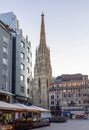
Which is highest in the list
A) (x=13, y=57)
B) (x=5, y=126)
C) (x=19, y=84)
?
(x=13, y=57)

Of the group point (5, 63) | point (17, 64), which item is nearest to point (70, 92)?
point (17, 64)

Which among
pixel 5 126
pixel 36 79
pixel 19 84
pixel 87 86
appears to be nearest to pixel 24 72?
pixel 19 84

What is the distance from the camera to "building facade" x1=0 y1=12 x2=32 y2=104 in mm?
73431

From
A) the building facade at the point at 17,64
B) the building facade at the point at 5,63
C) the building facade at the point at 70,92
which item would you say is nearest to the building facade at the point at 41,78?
the building facade at the point at 70,92

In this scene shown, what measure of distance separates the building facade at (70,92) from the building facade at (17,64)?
2912 inches

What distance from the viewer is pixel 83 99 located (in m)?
162

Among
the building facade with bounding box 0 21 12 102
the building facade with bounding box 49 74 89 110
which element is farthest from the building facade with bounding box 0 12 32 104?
the building facade with bounding box 49 74 89 110

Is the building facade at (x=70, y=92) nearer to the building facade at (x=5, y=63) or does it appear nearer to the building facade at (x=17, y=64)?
the building facade at (x=17, y=64)

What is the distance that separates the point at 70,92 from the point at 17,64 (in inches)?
3653

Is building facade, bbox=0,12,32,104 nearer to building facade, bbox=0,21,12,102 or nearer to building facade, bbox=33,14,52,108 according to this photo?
building facade, bbox=0,21,12,102

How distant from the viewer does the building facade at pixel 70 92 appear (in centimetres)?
16300

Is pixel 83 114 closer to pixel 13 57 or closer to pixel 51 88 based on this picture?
pixel 51 88

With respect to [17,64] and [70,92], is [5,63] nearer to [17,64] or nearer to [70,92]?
[17,64]

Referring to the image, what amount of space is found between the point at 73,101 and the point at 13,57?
93230 millimetres
